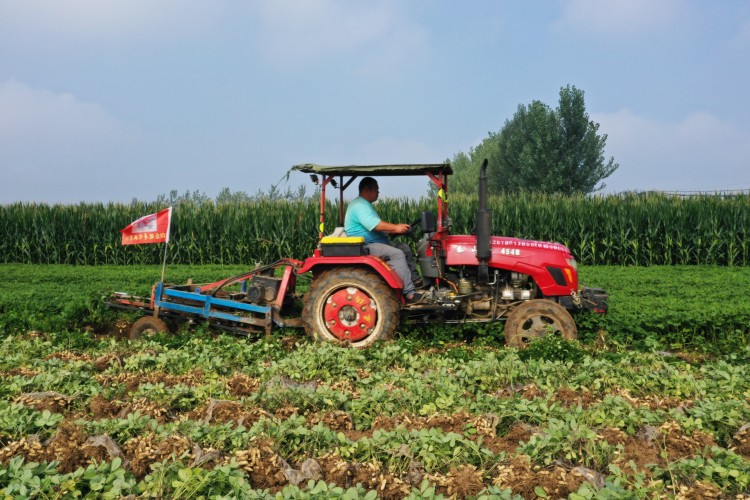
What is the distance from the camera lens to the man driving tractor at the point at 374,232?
7.26 metres

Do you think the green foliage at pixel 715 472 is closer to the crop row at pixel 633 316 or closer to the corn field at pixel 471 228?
the crop row at pixel 633 316

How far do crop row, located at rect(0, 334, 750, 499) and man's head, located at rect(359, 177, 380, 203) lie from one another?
1983mm

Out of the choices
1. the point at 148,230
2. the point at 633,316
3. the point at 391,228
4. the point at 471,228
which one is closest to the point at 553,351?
the point at 391,228

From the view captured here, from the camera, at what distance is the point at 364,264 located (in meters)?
7.36

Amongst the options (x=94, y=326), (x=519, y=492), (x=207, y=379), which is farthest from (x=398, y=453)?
(x=94, y=326)

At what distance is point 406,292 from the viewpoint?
727 cm

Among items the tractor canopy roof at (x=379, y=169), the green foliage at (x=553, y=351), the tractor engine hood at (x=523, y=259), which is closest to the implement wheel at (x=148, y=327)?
the tractor canopy roof at (x=379, y=169)

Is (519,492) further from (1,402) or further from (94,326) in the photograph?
(94,326)

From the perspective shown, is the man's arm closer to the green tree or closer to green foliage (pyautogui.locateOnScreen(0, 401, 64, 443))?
green foliage (pyautogui.locateOnScreen(0, 401, 64, 443))

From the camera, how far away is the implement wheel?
8.14 metres

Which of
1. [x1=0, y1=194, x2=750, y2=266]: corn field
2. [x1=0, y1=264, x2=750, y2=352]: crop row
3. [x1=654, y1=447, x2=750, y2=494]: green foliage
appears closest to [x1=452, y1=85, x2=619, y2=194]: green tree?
[x1=0, y1=194, x2=750, y2=266]: corn field

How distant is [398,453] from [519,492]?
0.70 metres

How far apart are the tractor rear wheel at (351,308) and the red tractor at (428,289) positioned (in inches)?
0.4

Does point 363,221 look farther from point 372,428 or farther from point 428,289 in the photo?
point 372,428
